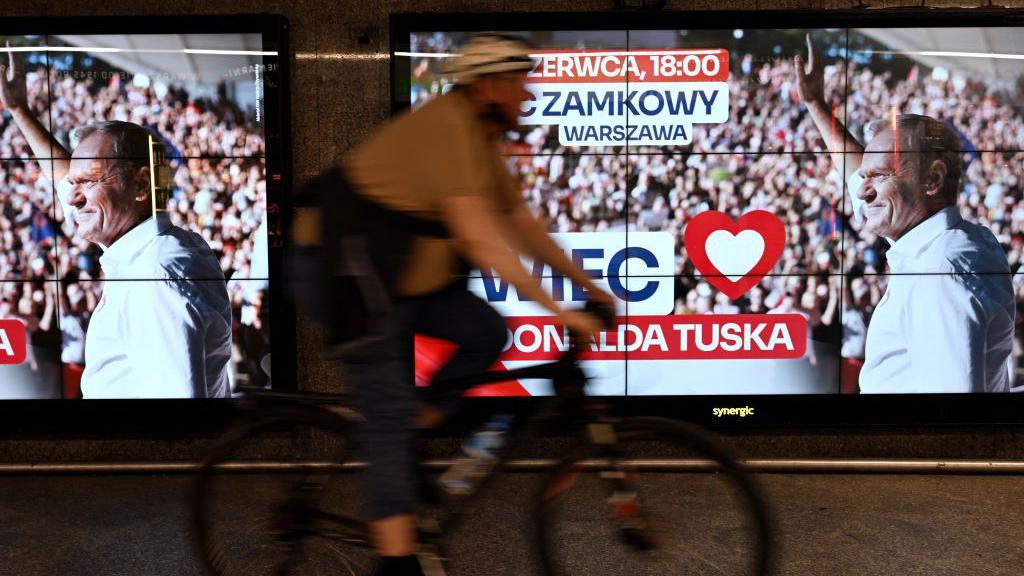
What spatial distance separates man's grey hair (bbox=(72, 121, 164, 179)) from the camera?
5387mm

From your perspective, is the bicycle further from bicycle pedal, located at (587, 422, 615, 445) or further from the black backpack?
the black backpack

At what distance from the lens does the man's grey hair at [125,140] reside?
17.7 feet

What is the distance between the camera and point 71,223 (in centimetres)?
548

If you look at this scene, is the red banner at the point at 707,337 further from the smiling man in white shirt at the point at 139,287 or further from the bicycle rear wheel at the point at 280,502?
the bicycle rear wheel at the point at 280,502

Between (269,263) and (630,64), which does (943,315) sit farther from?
(269,263)

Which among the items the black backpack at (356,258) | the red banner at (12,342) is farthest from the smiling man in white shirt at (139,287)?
the black backpack at (356,258)

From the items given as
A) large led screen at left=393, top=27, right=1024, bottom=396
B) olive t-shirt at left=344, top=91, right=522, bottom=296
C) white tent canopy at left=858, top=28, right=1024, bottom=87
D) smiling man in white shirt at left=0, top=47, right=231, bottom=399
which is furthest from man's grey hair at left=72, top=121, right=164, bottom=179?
white tent canopy at left=858, top=28, right=1024, bottom=87

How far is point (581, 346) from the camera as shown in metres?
2.66

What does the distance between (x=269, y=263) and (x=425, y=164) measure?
2.99 metres

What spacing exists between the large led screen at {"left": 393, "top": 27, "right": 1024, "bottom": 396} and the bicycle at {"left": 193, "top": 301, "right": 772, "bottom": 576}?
94.6 inches

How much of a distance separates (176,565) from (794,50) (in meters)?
4.22

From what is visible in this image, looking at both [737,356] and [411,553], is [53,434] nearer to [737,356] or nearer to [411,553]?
[411,553]

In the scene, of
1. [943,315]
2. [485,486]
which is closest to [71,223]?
[485,486]

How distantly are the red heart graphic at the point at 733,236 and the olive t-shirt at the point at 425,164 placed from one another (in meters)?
2.88
